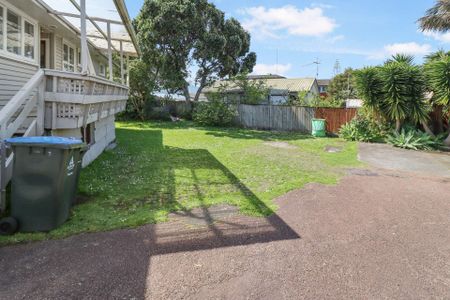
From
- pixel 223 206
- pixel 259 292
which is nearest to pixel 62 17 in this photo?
pixel 223 206

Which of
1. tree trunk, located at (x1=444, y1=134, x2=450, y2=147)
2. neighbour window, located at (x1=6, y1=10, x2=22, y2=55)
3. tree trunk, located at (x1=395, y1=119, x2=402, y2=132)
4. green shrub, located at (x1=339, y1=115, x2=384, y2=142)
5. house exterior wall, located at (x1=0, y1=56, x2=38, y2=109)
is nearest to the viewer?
house exterior wall, located at (x1=0, y1=56, x2=38, y2=109)

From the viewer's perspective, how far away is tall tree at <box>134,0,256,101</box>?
77.1 feet

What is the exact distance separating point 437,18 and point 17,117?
22298 mm

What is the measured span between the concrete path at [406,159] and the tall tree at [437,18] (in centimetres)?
1046

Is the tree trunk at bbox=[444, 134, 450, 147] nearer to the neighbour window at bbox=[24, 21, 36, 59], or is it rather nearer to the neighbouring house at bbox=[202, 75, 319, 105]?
the neighbouring house at bbox=[202, 75, 319, 105]

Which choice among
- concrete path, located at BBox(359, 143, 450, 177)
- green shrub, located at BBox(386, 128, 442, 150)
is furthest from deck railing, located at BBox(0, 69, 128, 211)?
green shrub, located at BBox(386, 128, 442, 150)

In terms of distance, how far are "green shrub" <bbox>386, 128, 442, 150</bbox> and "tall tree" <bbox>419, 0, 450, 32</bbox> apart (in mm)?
9008

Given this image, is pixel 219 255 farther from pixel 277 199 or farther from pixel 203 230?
pixel 277 199

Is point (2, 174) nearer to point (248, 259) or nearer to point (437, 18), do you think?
point (248, 259)

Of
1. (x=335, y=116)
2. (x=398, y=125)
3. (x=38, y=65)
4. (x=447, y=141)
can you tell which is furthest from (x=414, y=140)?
(x=38, y=65)

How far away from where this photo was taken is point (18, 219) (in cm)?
418

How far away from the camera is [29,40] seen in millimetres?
8656

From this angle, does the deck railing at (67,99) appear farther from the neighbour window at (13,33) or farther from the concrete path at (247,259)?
the concrete path at (247,259)

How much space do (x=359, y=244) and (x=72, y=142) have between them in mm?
3776
